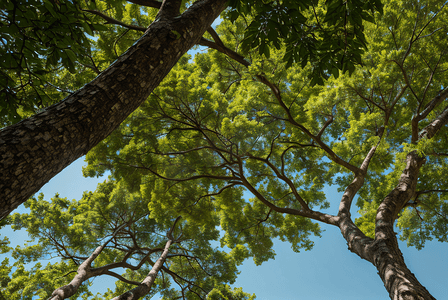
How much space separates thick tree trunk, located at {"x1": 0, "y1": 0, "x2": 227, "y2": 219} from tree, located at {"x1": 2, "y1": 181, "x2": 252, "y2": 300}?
8144 mm

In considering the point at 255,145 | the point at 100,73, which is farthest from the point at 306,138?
the point at 100,73

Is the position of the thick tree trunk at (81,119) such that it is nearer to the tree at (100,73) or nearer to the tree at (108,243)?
the tree at (100,73)

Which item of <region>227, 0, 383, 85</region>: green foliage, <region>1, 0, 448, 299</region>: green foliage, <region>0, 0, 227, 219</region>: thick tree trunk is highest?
<region>1, 0, 448, 299</region>: green foliage

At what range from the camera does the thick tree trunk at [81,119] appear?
3.21 feet

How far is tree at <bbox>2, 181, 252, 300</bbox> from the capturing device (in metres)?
9.54

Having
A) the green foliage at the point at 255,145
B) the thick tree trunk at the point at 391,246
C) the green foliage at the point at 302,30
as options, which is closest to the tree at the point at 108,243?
the green foliage at the point at 255,145

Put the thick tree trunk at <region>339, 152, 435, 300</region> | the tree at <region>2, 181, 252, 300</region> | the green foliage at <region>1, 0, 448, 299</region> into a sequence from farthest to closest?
the tree at <region>2, 181, 252, 300</region> < the green foliage at <region>1, 0, 448, 299</region> < the thick tree trunk at <region>339, 152, 435, 300</region>

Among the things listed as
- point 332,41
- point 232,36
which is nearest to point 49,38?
point 332,41

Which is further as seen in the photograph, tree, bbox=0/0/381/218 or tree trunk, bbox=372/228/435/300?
tree trunk, bbox=372/228/435/300

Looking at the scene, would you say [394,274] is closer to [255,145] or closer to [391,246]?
[391,246]

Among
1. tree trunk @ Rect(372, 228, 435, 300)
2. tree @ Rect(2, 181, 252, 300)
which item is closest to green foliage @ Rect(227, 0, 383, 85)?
tree trunk @ Rect(372, 228, 435, 300)

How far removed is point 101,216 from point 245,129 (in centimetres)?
754

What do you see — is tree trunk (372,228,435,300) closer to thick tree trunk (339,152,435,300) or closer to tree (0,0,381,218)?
thick tree trunk (339,152,435,300)

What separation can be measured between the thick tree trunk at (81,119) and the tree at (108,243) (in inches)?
321
